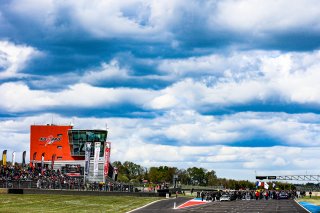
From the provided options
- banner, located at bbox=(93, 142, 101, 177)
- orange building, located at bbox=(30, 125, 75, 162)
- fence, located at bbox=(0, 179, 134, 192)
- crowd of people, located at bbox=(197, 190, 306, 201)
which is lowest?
crowd of people, located at bbox=(197, 190, 306, 201)

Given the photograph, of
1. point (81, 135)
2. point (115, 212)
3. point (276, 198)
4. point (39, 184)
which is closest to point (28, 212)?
point (115, 212)

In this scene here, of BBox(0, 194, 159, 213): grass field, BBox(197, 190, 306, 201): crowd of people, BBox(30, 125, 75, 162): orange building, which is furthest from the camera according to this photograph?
BBox(30, 125, 75, 162): orange building

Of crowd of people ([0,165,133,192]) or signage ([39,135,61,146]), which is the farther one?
signage ([39,135,61,146])

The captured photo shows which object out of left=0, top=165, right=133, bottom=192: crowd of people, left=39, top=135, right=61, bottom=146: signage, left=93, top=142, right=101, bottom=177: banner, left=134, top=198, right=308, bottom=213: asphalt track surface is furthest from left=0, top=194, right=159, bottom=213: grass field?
left=39, top=135, right=61, bottom=146: signage

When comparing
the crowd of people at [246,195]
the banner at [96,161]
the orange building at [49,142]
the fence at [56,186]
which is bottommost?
the crowd of people at [246,195]

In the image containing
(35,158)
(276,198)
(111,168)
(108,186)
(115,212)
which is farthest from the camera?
(111,168)

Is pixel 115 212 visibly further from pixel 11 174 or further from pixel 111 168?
pixel 111 168

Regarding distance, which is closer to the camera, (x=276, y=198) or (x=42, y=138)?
(x=276, y=198)

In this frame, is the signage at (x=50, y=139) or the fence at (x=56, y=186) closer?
the fence at (x=56, y=186)

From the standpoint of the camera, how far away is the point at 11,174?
79.2m

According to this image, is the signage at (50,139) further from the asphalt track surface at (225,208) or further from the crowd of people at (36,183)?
the asphalt track surface at (225,208)

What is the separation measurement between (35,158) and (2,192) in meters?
60.7

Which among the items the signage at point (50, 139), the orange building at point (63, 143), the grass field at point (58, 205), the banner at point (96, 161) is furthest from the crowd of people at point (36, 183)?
the signage at point (50, 139)

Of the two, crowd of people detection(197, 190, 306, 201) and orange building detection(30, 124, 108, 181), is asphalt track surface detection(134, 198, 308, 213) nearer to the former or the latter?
crowd of people detection(197, 190, 306, 201)
